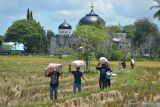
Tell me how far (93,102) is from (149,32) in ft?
386

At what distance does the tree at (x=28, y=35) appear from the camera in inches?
6093

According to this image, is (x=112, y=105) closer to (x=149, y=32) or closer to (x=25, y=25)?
(x=149, y=32)

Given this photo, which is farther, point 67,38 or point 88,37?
point 67,38

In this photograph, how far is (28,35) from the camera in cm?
15475

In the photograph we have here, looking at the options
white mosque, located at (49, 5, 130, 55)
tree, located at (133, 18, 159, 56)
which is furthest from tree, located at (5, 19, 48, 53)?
tree, located at (133, 18, 159, 56)

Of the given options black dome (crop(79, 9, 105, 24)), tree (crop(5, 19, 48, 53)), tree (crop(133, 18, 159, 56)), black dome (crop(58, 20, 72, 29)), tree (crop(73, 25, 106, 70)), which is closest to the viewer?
tree (crop(73, 25, 106, 70))

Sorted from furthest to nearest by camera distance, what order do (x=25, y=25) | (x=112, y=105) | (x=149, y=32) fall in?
(x=25, y=25)
(x=149, y=32)
(x=112, y=105)

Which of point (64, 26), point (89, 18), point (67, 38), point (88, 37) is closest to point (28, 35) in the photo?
point (89, 18)

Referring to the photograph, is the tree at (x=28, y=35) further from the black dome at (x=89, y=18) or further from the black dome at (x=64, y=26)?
the black dome at (x=64, y=26)

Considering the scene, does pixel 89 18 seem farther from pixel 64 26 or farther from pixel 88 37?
pixel 88 37

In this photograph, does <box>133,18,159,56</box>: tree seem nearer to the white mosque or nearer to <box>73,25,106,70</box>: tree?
the white mosque

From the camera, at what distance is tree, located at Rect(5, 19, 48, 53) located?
155m

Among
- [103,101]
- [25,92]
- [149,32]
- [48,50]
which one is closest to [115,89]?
[103,101]

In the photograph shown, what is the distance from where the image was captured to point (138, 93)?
810 inches
